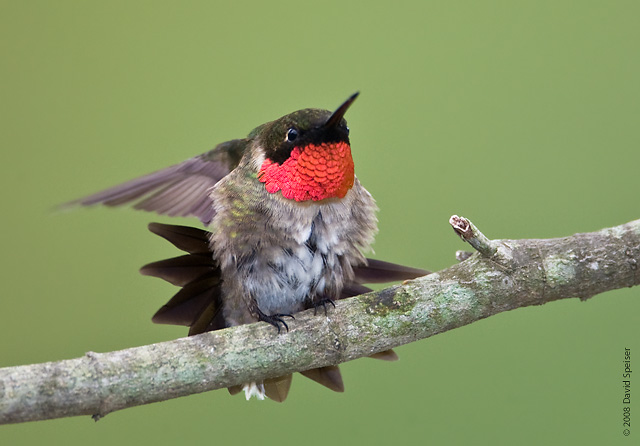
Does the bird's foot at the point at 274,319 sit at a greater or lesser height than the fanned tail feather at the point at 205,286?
lesser

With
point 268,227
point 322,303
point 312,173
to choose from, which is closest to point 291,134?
point 312,173

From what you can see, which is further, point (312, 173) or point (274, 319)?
point (312, 173)

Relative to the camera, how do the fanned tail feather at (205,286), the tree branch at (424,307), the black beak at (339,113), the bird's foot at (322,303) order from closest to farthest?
the tree branch at (424,307) < the black beak at (339,113) < the bird's foot at (322,303) < the fanned tail feather at (205,286)

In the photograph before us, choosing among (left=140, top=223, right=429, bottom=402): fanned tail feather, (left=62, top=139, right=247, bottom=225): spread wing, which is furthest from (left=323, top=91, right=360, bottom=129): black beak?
(left=140, top=223, right=429, bottom=402): fanned tail feather

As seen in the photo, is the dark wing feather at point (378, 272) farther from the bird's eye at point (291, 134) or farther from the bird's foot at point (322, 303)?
the bird's eye at point (291, 134)

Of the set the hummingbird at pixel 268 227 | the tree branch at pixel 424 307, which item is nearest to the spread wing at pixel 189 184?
the hummingbird at pixel 268 227

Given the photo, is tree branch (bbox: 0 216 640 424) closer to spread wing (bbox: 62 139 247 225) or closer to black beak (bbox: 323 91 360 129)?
black beak (bbox: 323 91 360 129)

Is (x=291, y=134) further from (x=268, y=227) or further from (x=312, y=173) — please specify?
(x=268, y=227)

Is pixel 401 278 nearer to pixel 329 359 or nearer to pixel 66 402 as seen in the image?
pixel 329 359
